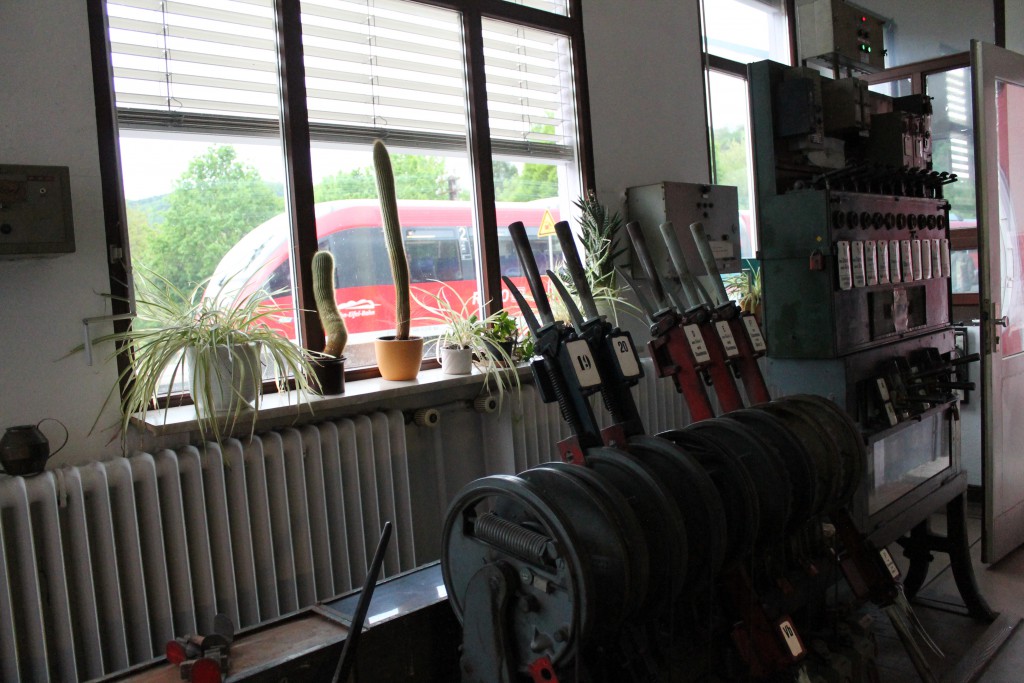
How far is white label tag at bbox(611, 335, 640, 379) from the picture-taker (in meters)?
1.62

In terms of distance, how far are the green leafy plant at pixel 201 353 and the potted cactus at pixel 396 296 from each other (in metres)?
0.46

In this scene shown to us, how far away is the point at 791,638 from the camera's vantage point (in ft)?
5.41

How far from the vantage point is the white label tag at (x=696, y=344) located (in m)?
2.09

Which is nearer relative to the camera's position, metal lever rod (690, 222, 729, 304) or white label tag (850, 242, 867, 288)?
metal lever rod (690, 222, 729, 304)

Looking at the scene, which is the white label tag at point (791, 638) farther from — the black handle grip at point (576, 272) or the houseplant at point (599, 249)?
the houseplant at point (599, 249)

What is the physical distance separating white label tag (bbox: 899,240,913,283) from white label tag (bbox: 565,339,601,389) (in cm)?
203

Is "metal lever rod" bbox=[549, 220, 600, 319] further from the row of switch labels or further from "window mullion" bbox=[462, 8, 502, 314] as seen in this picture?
"window mullion" bbox=[462, 8, 502, 314]

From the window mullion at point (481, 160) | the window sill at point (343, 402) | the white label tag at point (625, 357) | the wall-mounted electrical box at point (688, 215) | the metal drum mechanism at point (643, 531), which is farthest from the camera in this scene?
the wall-mounted electrical box at point (688, 215)

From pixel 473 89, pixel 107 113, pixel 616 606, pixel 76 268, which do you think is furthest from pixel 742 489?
pixel 473 89

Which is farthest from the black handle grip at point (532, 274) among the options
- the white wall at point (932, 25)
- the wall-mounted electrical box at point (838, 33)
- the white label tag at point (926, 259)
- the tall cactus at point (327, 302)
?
the white wall at point (932, 25)

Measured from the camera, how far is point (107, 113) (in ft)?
7.86

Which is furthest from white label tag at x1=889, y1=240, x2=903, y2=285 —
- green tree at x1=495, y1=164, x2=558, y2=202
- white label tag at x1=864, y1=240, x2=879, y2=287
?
green tree at x1=495, y1=164, x2=558, y2=202

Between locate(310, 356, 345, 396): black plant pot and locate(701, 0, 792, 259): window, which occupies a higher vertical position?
locate(701, 0, 792, 259): window

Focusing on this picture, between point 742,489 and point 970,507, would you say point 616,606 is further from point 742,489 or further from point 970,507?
point 970,507
